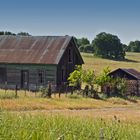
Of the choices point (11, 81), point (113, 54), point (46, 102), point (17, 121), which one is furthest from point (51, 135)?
point (113, 54)

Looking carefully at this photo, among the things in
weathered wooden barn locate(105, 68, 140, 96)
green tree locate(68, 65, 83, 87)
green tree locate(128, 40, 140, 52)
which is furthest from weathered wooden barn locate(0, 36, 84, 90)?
green tree locate(128, 40, 140, 52)

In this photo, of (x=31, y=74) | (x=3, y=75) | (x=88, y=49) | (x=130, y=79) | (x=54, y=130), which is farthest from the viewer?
(x=88, y=49)

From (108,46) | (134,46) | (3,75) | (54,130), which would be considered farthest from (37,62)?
(134,46)

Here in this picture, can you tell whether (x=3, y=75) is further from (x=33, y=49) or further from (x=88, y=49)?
(x=88, y=49)

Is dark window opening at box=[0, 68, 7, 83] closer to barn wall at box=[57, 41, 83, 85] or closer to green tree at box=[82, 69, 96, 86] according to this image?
barn wall at box=[57, 41, 83, 85]

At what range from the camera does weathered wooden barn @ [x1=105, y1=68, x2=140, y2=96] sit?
142ft

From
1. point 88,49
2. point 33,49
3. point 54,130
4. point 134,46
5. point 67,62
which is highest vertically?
point 134,46

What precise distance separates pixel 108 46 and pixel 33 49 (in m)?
65.4

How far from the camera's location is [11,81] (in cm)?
4519

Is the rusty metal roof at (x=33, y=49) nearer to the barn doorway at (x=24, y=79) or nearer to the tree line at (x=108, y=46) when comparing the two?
the barn doorway at (x=24, y=79)

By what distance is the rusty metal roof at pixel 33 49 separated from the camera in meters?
43.8

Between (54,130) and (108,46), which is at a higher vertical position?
(108,46)

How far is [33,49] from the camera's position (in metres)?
45.5

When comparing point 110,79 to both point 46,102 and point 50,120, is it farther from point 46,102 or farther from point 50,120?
point 50,120
